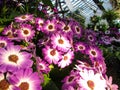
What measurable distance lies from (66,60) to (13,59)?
0.73ft

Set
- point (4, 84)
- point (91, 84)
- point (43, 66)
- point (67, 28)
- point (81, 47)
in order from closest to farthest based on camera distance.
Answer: point (4, 84), point (91, 84), point (43, 66), point (81, 47), point (67, 28)

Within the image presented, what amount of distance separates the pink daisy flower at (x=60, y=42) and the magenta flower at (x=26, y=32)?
86 millimetres

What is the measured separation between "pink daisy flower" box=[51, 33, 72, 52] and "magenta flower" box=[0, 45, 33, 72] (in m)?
0.18

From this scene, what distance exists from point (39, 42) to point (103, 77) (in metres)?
0.27

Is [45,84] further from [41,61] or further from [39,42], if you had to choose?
[39,42]

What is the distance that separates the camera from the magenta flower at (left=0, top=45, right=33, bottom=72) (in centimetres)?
86

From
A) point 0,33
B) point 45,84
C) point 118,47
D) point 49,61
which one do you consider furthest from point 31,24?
point 118,47

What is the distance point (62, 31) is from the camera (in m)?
1.26

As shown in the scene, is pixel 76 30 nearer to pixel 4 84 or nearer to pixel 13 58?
pixel 13 58

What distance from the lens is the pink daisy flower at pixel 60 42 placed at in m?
1.13

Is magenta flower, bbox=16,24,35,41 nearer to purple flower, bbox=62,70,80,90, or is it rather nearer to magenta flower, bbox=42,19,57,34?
magenta flower, bbox=42,19,57,34

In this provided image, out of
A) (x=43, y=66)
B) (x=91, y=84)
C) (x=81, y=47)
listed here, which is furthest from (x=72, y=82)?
(x=81, y=47)

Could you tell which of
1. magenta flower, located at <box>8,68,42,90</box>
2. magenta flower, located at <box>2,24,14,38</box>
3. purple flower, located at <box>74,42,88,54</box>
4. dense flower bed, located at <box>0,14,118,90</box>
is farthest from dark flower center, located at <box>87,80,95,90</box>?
magenta flower, located at <box>2,24,14,38</box>

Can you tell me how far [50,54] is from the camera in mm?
1097
